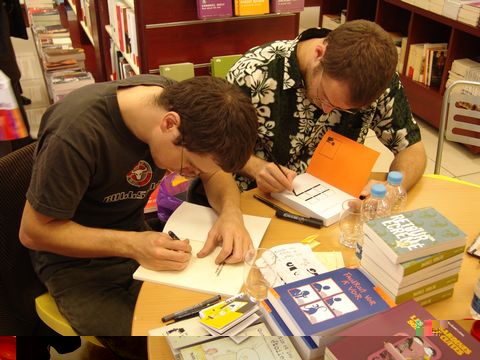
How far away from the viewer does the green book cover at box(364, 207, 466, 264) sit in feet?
3.64

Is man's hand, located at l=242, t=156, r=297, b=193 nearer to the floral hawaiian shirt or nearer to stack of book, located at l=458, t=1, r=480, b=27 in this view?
the floral hawaiian shirt

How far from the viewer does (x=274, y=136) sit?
1.94 meters

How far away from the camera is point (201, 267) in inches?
53.6

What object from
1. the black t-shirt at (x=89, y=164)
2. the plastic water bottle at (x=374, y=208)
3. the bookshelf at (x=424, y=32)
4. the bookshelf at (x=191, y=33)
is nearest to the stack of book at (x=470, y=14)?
the bookshelf at (x=424, y=32)

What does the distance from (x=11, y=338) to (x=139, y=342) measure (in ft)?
0.82

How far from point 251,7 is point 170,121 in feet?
5.85

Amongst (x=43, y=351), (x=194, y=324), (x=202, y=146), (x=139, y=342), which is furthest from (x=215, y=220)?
(x=43, y=351)


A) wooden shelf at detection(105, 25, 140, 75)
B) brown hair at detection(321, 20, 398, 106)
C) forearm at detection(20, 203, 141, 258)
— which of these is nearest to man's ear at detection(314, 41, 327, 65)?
brown hair at detection(321, 20, 398, 106)

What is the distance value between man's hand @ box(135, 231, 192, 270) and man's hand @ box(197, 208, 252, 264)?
68 mm

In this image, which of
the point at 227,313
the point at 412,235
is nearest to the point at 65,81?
the point at 227,313

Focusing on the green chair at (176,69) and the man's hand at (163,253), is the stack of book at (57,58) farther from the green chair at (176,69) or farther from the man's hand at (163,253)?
the man's hand at (163,253)

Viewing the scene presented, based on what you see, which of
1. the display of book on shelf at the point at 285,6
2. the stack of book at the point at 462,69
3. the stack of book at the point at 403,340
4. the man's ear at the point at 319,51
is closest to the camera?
the stack of book at the point at 403,340

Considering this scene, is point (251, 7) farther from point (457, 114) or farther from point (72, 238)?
point (72, 238)

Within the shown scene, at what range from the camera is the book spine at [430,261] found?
1.11 m
